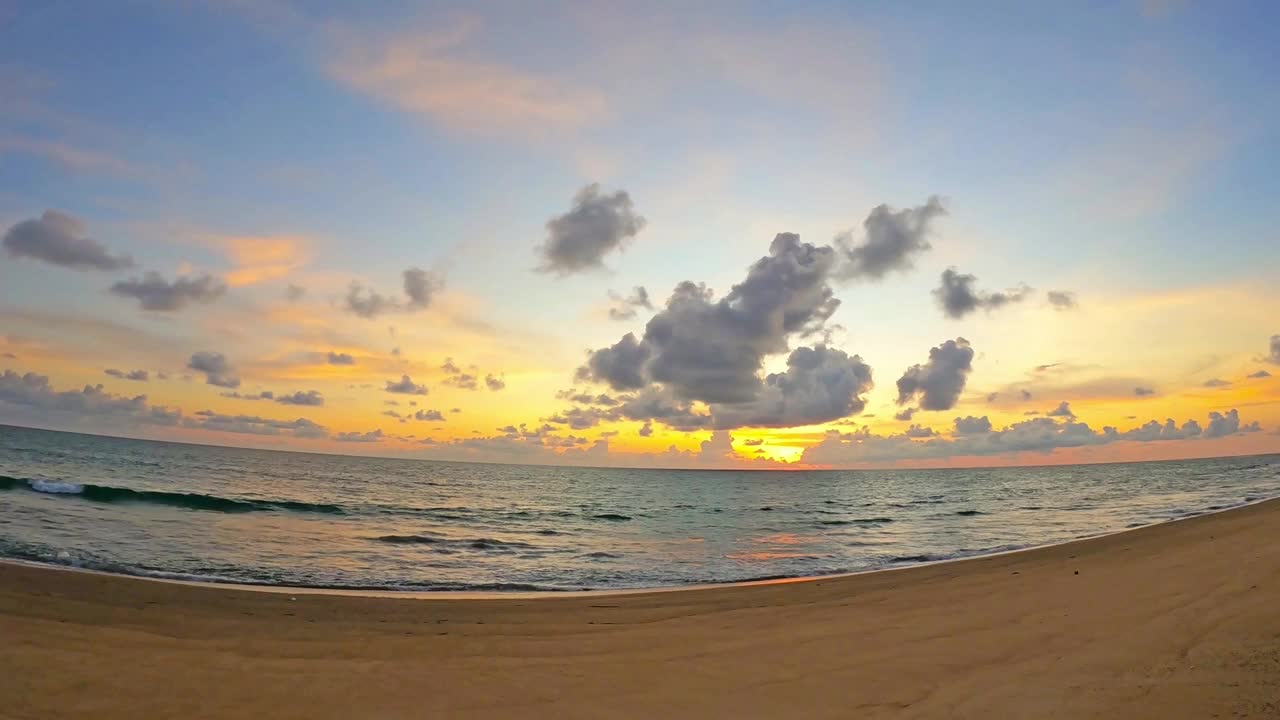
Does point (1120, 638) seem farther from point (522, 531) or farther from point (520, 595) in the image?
point (522, 531)

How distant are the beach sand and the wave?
28.4 meters

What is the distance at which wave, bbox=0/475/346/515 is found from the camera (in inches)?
1580

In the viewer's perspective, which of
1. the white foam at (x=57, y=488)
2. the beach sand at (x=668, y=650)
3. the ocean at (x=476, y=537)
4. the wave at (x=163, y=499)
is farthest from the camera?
the white foam at (x=57, y=488)

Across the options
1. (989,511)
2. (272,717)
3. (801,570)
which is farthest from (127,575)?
(989,511)

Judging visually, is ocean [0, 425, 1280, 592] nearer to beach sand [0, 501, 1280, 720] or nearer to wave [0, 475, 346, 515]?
wave [0, 475, 346, 515]

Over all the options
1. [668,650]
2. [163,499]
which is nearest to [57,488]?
[163,499]

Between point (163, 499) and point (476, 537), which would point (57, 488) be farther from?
point (476, 537)

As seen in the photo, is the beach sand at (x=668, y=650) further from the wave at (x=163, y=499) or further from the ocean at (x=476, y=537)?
the wave at (x=163, y=499)

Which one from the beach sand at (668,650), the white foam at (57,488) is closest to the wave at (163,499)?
the white foam at (57,488)

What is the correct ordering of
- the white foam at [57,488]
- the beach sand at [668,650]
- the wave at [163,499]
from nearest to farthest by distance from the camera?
the beach sand at [668,650], the wave at [163,499], the white foam at [57,488]

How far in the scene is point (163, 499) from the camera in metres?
42.0

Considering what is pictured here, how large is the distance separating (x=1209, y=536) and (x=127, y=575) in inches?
1193

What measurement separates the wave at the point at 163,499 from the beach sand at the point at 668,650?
93.1 ft

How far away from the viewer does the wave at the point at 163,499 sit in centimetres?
4012
